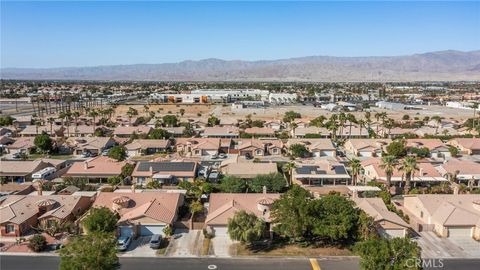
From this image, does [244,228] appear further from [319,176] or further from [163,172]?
[163,172]

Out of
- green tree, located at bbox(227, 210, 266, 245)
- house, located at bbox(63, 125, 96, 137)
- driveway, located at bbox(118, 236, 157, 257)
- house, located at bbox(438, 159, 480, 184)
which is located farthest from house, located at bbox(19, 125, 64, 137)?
house, located at bbox(438, 159, 480, 184)

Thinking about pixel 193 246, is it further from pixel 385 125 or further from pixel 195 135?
pixel 385 125

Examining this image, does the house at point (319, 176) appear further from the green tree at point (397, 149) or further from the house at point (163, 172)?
the house at point (163, 172)

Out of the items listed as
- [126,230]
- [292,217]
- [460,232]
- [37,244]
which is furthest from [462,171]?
[37,244]

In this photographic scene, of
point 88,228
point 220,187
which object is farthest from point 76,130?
point 88,228

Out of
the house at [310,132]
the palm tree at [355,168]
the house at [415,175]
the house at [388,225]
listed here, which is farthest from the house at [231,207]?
the house at [310,132]

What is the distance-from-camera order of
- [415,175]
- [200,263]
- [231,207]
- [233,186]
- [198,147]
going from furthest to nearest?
1. [198,147]
2. [415,175]
3. [233,186]
4. [231,207]
5. [200,263]
